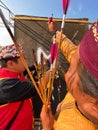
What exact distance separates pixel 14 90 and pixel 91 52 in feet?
4.78

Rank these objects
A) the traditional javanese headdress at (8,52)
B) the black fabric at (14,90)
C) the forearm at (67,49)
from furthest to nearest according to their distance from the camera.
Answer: the traditional javanese headdress at (8,52), the black fabric at (14,90), the forearm at (67,49)

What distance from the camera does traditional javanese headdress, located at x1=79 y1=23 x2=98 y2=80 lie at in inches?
32.1

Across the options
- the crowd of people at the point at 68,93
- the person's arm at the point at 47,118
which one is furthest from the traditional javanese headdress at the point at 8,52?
the person's arm at the point at 47,118

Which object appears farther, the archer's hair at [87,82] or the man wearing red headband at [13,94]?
the man wearing red headband at [13,94]

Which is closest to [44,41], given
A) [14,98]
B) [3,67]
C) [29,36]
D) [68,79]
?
[29,36]

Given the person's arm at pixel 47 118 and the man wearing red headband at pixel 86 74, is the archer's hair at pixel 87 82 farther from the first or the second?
the person's arm at pixel 47 118

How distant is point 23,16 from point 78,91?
2.97 meters

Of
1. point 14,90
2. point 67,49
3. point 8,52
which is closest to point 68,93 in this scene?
point 67,49

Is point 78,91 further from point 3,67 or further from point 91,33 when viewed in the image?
point 3,67

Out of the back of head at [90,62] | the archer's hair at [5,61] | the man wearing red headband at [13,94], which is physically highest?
the back of head at [90,62]

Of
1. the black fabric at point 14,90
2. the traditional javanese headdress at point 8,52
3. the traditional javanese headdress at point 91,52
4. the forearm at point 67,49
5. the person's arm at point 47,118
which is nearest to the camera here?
the traditional javanese headdress at point 91,52

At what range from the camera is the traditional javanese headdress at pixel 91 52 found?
0.81 meters

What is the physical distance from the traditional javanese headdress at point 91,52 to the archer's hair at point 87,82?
1cm

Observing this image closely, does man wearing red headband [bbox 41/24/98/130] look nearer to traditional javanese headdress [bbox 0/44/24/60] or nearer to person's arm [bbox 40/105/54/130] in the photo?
person's arm [bbox 40/105/54/130]
